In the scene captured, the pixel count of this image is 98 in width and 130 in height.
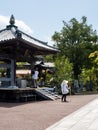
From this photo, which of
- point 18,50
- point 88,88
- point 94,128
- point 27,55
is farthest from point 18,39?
point 88,88

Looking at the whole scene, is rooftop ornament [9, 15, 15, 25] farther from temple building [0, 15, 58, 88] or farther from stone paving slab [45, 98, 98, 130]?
stone paving slab [45, 98, 98, 130]

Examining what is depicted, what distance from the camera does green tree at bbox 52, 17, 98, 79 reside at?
43656 millimetres

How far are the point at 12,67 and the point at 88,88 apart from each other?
1687cm

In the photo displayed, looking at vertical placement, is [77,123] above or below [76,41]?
below

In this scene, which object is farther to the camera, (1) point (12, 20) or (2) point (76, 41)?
(2) point (76, 41)

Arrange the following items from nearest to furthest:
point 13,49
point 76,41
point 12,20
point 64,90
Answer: point 64,90
point 13,49
point 12,20
point 76,41

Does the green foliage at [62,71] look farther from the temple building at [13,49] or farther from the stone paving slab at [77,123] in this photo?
the stone paving slab at [77,123]

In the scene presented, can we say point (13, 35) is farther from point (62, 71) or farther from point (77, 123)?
point (77, 123)

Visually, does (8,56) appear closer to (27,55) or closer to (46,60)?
(27,55)

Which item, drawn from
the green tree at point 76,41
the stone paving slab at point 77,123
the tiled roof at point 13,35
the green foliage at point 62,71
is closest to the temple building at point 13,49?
the tiled roof at point 13,35

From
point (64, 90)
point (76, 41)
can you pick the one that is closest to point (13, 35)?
point (64, 90)

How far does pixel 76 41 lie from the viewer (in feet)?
145

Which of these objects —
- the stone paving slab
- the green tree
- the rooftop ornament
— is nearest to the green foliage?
the green tree

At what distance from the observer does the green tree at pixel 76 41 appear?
4366 centimetres
